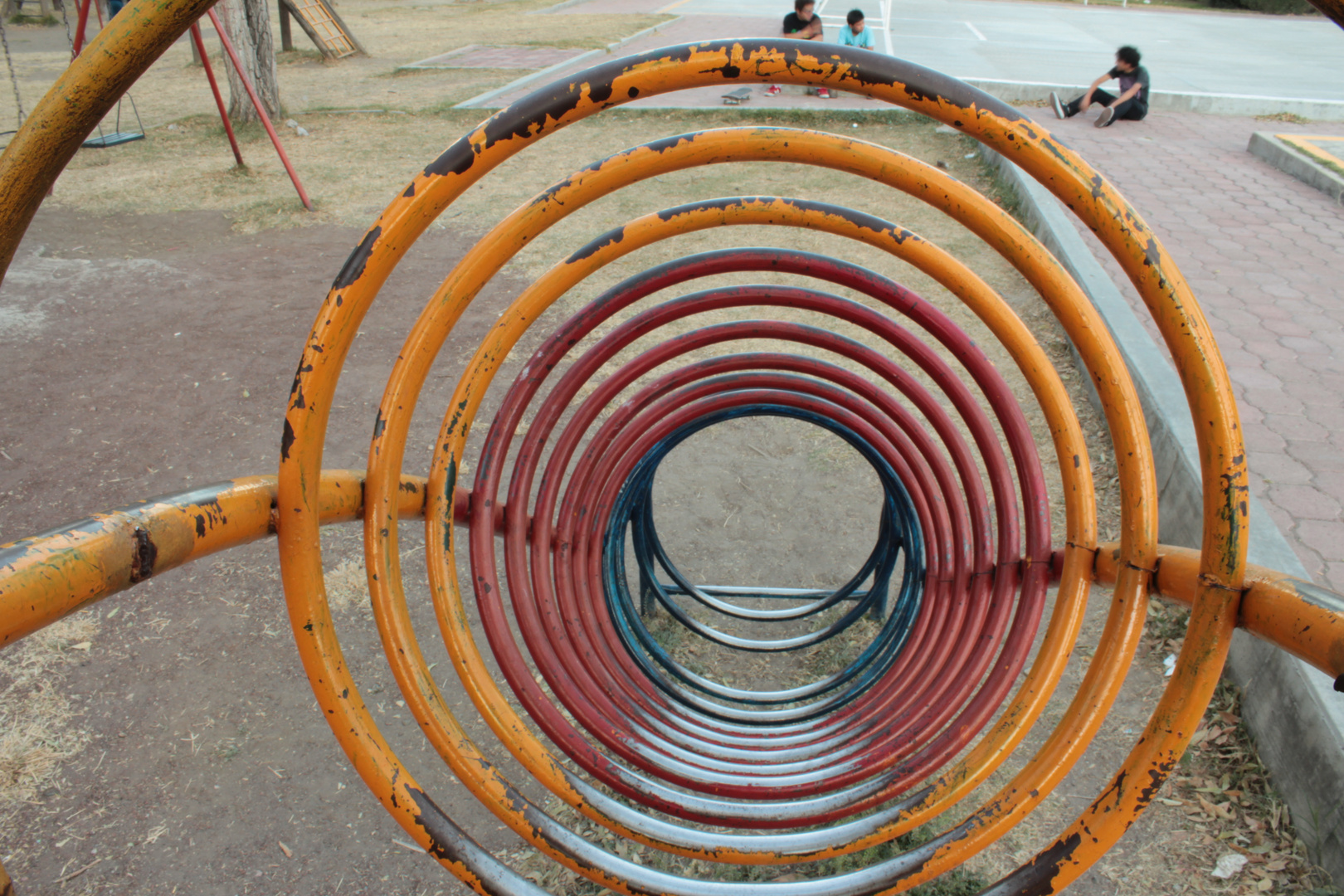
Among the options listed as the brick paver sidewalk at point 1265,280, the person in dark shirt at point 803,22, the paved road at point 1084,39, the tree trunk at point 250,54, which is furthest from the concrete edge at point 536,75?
the brick paver sidewalk at point 1265,280

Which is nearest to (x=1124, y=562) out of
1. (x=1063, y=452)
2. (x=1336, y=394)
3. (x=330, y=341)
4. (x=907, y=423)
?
(x=1063, y=452)

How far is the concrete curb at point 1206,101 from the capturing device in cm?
821

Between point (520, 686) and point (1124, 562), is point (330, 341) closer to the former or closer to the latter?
point (520, 686)

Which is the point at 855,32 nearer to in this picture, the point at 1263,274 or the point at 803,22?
the point at 803,22

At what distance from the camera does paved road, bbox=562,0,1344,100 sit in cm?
977

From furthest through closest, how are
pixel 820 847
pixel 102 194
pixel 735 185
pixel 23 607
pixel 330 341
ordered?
1. pixel 102 194
2. pixel 735 185
3. pixel 820 847
4. pixel 330 341
5. pixel 23 607

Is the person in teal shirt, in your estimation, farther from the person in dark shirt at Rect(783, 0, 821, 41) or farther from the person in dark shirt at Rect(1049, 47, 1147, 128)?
the person in dark shirt at Rect(1049, 47, 1147, 128)

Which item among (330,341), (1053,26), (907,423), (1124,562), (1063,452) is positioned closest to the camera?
(330,341)

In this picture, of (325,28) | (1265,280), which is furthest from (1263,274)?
(325,28)

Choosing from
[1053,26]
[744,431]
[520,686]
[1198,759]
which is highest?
[1053,26]

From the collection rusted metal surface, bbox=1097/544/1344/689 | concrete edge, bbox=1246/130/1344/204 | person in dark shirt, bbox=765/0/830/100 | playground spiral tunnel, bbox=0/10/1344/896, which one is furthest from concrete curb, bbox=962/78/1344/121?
rusted metal surface, bbox=1097/544/1344/689

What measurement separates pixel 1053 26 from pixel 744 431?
15.2 meters

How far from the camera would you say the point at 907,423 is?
1.95 metres

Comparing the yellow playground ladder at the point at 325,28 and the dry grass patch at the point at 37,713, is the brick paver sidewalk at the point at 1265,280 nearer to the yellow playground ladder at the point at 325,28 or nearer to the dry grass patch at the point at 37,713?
the dry grass patch at the point at 37,713
